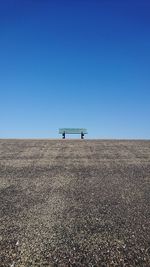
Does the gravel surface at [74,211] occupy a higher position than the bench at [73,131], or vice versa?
the bench at [73,131]

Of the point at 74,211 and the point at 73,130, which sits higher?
the point at 73,130

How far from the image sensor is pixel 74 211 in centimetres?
945

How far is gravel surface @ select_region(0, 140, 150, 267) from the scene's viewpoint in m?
6.57

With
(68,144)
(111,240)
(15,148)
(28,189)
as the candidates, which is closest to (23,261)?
(111,240)

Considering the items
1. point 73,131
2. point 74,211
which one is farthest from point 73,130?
point 74,211

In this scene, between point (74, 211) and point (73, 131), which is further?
point (73, 131)

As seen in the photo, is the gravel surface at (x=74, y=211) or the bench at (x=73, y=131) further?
the bench at (x=73, y=131)

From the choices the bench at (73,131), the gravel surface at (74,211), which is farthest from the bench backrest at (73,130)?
the gravel surface at (74,211)

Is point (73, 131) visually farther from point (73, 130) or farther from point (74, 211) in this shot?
point (74, 211)

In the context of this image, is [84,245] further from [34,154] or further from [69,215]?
[34,154]

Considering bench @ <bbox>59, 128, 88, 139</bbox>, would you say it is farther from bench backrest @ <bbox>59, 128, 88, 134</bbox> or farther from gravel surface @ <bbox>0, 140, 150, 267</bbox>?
gravel surface @ <bbox>0, 140, 150, 267</bbox>

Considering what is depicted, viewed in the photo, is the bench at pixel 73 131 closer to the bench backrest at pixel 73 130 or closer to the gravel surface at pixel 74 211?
the bench backrest at pixel 73 130

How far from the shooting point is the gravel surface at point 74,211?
259 inches

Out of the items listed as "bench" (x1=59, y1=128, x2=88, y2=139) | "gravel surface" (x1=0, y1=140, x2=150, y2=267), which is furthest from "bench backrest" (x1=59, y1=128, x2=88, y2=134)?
"gravel surface" (x1=0, y1=140, x2=150, y2=267)
